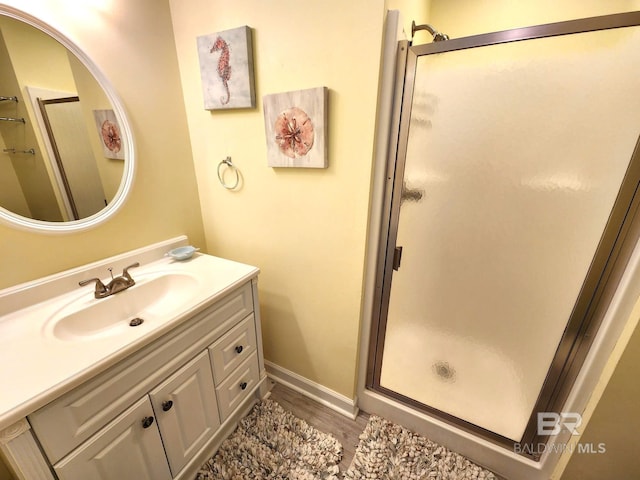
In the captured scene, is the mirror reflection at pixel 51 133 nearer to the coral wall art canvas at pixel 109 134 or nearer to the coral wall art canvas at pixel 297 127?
the coral wall art canvas at pixel 109 134

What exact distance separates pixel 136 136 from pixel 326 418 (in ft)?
5.86

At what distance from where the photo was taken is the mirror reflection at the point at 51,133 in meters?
0.91

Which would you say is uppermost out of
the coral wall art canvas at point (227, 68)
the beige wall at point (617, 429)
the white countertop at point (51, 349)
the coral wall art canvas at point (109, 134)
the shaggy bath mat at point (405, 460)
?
the coral wall art canvas at point (227, 68)

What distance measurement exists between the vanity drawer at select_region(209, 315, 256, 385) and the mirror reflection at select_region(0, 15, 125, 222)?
2.66 ft

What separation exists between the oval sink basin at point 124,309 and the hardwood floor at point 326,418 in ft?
2.99

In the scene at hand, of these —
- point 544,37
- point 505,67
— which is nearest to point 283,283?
point 505,67

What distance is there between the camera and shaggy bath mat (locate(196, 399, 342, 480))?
3.92 ft

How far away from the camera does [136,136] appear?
1228mm

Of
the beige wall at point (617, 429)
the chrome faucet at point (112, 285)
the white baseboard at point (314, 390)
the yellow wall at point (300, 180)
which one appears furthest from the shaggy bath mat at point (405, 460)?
the chrome faucet at point (112, 285)

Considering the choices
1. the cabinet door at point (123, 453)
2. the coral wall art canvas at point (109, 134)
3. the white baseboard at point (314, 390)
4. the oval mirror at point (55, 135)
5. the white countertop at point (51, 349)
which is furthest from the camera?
the white baseboard at point (314, 390)

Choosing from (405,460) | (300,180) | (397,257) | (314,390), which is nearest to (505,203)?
(397,257)

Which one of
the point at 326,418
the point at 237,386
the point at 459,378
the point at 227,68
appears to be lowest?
the point at 326,418

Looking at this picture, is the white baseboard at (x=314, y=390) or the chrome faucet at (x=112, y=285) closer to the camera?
the chrome faucet at (x=112, y=285)

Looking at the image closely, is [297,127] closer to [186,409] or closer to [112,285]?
[112,285]
